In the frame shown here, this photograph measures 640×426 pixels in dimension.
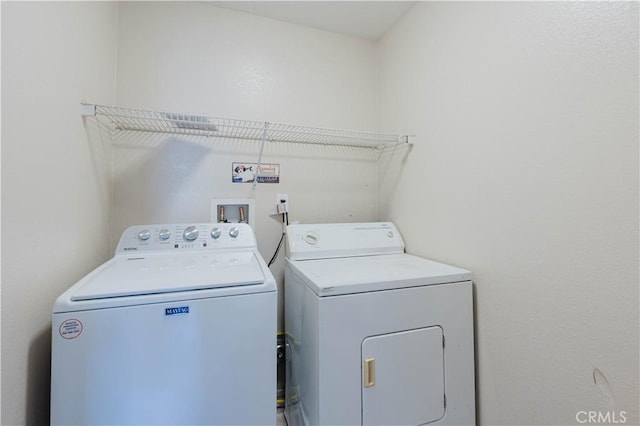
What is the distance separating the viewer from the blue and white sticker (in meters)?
0.83

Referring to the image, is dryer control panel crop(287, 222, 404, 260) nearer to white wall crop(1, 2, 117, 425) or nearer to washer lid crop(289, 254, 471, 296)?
washer lid crop(289, 254, 471, 296)

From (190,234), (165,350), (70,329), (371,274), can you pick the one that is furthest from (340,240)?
(70,329)

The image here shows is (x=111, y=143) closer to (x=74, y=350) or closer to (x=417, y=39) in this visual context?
(x=74, y=350)

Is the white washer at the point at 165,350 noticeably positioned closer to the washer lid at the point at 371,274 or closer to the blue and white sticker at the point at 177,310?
the blue and white sticker at the point at 177,310

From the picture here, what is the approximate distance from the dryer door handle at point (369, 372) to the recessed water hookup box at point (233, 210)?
1088 millimetres

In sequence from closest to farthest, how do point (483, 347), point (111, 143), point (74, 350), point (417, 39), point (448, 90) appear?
point (74, 350) → point (483, 347) → point (448, 90) → point (111, 143) → point (417, 39)

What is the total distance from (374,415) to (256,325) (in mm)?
641

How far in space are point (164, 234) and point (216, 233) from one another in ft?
0.83

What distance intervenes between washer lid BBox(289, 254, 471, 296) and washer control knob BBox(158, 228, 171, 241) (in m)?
0.66

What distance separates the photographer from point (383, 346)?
3.59 ft

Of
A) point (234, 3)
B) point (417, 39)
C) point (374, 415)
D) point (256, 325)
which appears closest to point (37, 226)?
point (256, 325)

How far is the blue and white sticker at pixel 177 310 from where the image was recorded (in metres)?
0.83

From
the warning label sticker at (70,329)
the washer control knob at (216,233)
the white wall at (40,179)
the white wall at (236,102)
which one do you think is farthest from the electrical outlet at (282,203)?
the warning label sticker at (70,329)

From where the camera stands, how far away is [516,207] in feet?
3.59
